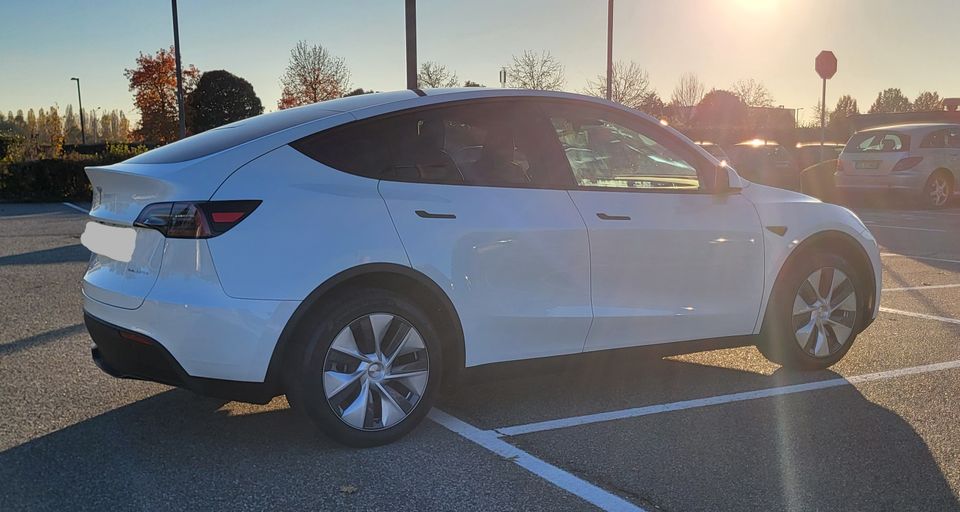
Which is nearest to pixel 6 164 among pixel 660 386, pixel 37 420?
pixel 37 420

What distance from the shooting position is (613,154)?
4.38 m

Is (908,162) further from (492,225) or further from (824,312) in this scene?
(492,225)

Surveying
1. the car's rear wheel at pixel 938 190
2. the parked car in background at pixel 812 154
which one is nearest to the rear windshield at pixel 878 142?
the car's rear wheel at pixel 938 190

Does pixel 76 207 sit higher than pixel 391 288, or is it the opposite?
pixel 391 288

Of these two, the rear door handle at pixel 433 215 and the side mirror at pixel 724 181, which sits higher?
the side mirror at pixel 724 181

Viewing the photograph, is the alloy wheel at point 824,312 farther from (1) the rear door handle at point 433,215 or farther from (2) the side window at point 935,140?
(2) the side window at point 935,140

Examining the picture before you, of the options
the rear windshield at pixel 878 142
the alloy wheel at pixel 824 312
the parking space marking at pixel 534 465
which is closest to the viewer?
the parking space marking at pixel 534 465

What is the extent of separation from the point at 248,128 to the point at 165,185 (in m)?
0.62

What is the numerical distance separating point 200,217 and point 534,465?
174cm

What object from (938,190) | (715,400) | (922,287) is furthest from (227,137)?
(938,190)

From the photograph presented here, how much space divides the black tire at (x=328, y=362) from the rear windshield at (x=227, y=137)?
0.85 meters

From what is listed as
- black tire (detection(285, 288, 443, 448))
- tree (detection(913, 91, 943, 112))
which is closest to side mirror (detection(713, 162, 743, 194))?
black tire (detection(285, 288, 443, 448))

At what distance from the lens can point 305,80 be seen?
42062 mm

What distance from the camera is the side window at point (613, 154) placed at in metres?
4.20
